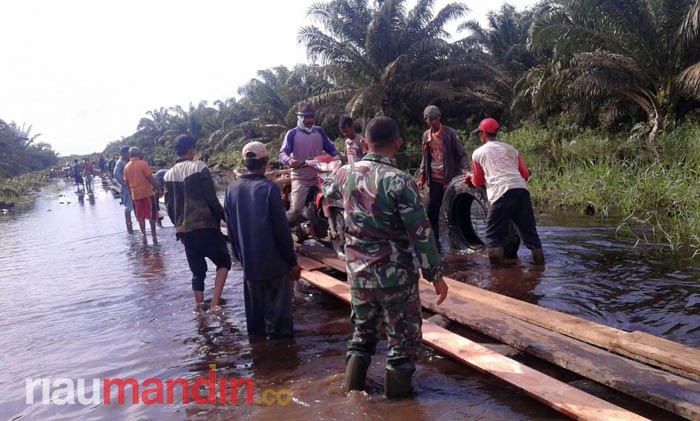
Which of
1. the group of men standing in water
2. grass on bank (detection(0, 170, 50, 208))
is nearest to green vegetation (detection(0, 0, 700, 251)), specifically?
the group of men standing in water

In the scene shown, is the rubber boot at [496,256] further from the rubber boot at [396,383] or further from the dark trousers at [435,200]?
the rubber boot at [396,383]

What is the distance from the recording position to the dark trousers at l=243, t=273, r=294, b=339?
448 cm

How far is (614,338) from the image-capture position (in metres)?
3.55

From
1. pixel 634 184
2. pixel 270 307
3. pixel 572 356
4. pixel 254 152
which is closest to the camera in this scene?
pixel 572 356

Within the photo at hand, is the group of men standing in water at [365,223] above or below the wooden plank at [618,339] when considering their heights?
above

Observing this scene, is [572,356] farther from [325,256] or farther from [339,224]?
[325,256]

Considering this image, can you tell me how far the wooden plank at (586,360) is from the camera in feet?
9.45

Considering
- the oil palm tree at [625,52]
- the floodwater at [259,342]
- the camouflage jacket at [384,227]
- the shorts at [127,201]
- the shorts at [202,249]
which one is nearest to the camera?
the camouflage jacket at [384,227]

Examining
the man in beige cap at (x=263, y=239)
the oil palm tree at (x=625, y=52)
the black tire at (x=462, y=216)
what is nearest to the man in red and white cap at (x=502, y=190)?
the black tire at (x=462, y=216)

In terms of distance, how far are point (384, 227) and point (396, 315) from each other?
52 cm

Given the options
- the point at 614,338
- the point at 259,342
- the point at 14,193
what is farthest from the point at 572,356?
the point at 14,193

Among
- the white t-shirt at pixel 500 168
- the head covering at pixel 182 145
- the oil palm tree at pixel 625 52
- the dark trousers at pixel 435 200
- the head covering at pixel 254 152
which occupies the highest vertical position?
the oil palm tree at pixel 625 52

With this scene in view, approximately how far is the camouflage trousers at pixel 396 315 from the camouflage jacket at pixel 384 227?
57 millimetres

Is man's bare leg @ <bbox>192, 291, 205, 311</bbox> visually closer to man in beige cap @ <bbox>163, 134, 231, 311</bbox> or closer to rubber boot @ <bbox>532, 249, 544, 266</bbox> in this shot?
man in beige cap @ <bbox>163, 134, 231, 311</bbox>
